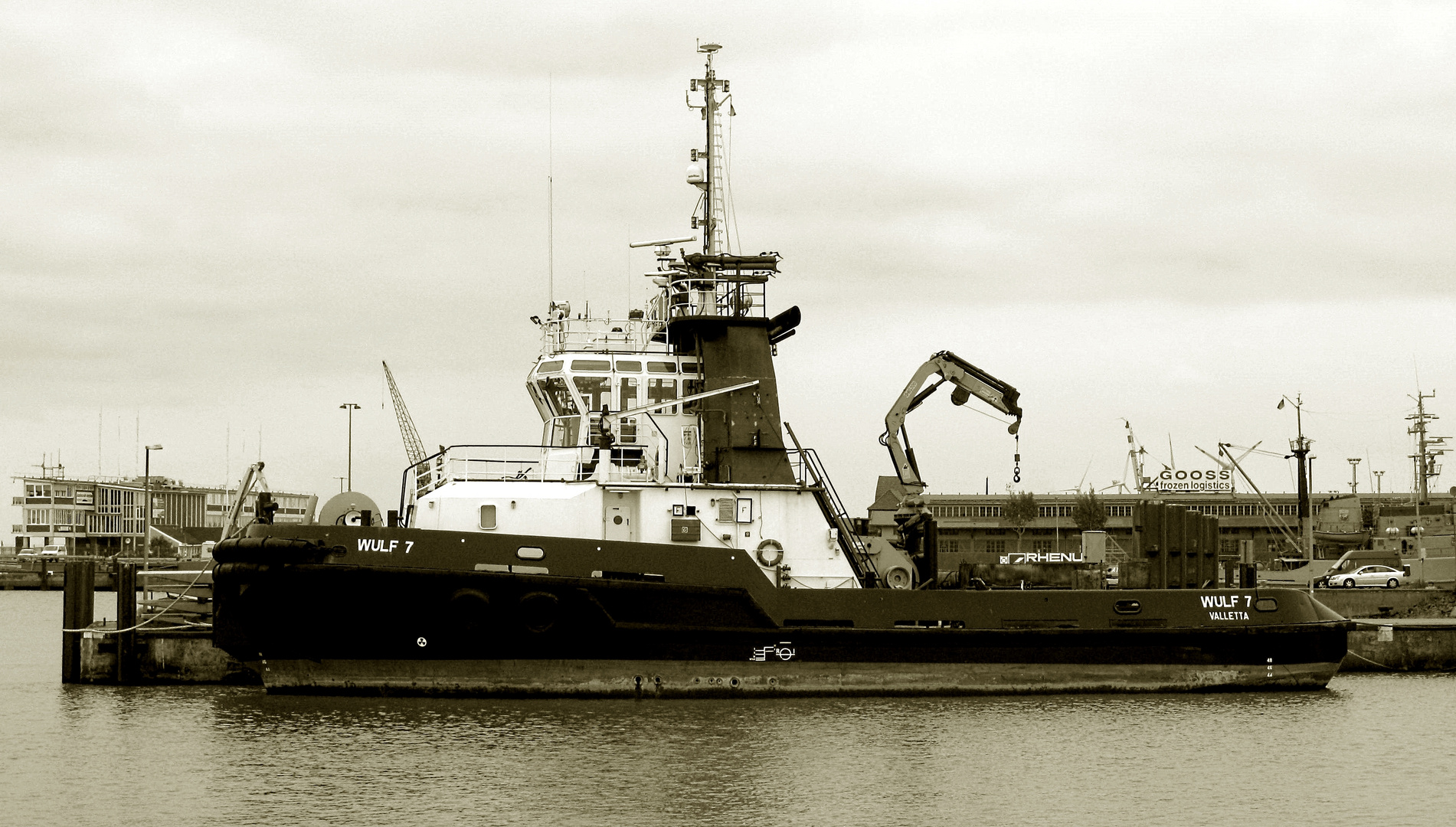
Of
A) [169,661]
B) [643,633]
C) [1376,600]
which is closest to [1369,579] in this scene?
[1376,600]

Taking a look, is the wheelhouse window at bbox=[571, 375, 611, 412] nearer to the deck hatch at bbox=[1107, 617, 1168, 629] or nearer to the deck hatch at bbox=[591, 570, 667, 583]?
the deck hatch at bbox=[591, 570, 667, 583]

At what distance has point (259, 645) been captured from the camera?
19.3m

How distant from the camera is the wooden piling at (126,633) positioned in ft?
72.5

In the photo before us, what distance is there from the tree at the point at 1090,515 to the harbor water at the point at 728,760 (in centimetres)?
5459

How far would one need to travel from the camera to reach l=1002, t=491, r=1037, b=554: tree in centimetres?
7725

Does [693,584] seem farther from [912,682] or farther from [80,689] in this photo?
[80,689]

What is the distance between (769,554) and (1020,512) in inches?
2315

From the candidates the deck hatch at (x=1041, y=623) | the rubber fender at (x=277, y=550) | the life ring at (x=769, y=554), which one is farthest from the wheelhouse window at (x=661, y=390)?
the deck hatch at (x=1041, y=623)

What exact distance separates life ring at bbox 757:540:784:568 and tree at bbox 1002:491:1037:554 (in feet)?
186

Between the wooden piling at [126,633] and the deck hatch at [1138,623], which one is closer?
the deck hatch at [1138,623]

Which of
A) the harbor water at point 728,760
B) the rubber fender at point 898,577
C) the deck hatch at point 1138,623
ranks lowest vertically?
the harbor water at point 728,760

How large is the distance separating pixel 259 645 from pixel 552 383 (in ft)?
16.7

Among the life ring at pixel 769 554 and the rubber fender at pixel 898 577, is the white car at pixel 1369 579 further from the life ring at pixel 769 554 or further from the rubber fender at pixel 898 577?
the life ring at pixel 769 554

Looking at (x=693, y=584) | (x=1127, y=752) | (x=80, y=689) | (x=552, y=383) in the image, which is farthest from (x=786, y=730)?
(x=80, y=689)
